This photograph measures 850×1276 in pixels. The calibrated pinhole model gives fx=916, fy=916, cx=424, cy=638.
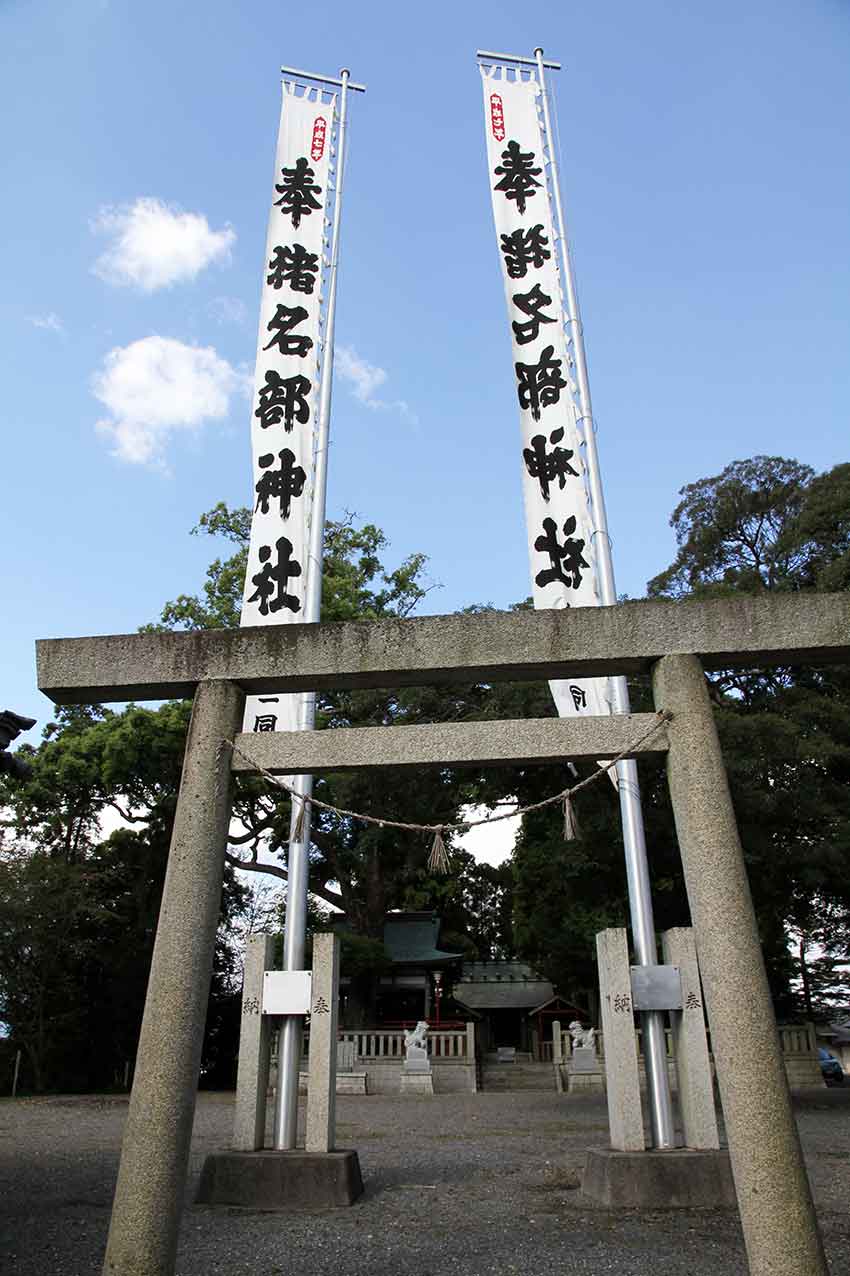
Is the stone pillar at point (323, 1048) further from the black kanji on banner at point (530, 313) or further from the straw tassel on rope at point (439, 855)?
the black kanji on banner at point (530, 313)

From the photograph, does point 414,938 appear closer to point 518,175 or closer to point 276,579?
point 276,579

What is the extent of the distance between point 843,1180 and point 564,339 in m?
7.42

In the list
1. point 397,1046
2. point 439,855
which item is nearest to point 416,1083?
point 397,1046

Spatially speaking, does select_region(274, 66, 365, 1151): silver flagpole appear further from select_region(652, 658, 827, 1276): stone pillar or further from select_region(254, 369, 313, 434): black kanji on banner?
select_region(652, 658, 827, 1276): stone pillar

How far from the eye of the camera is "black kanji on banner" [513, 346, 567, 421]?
8227 mm

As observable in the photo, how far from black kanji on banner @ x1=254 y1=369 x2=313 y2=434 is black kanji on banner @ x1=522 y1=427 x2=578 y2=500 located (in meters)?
2.03

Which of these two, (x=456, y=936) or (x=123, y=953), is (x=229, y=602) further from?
(x=456, y=936)

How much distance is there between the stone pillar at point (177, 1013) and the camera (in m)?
3.43

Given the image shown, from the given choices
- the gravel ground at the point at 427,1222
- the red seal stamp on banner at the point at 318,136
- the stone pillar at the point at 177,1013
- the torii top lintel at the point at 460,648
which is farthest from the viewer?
the red seal stamp on banner at the point at 318,136

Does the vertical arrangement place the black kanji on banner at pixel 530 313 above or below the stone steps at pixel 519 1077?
above

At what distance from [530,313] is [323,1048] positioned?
6.59 metres

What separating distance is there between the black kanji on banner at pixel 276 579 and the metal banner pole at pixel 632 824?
8.49ft

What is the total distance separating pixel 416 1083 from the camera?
60.2ft

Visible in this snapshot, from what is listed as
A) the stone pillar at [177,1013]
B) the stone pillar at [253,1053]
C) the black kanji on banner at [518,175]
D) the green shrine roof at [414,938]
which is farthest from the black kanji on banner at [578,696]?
the green shrine roof at [414,938]
